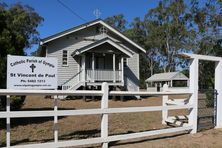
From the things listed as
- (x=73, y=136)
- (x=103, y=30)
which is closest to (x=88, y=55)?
(x=103, y=30)

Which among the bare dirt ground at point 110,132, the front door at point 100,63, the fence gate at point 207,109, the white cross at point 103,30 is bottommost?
the bare dirt ground at point 110,132

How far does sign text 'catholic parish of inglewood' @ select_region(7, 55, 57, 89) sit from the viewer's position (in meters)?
7.49

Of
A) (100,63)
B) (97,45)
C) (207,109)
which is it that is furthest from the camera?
(100,63)

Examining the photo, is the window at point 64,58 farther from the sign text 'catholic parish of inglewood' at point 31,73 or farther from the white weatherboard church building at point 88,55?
the sign text 'catholic parish of inglewood' at point 31,73

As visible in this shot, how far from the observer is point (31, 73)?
7754 mm

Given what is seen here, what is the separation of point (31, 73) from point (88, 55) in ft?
67.5

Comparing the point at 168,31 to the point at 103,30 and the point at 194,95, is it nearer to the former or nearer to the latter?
the point at 103,30

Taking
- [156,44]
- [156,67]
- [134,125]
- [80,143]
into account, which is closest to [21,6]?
[156,44]

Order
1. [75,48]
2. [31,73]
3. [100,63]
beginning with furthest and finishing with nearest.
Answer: [100,63], [75,48], [31,73]

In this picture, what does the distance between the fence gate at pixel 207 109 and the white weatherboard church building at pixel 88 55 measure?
15683mm

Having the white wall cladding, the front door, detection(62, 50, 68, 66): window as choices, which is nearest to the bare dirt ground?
the white wall cladding

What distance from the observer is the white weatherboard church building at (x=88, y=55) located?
88.0 ft

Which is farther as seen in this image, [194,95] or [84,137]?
[194,95]

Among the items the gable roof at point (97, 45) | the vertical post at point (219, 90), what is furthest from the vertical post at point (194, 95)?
the gable roof at point (97, 45)
